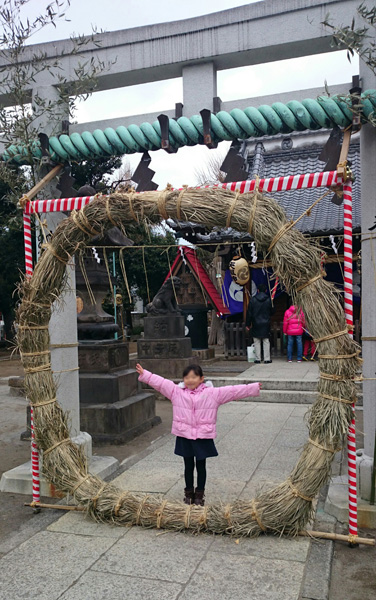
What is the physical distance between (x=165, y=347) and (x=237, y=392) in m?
7.34

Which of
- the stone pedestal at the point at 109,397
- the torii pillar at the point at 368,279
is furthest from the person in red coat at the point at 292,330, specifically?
the torii pillar at the point at 368,279

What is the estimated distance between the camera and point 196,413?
418 cm

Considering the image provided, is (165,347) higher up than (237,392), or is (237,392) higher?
(237,392)

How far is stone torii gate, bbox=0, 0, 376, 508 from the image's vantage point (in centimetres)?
425

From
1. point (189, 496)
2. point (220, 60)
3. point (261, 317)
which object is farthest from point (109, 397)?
point (261, 317)

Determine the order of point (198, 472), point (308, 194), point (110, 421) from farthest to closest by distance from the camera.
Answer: point (308, 194) < point (110, 421) < point (198, 472)

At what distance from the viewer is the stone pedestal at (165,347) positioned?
439 inches

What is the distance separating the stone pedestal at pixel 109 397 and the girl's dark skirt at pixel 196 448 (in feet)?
8.84

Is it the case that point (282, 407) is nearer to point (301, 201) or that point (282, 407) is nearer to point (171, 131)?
point (171, 131)

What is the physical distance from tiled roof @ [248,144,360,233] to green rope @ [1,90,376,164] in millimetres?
9247

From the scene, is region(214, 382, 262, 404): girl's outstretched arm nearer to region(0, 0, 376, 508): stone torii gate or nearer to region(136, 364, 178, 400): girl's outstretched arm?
region(136, 364, 178, 400): girl's outstretched arm

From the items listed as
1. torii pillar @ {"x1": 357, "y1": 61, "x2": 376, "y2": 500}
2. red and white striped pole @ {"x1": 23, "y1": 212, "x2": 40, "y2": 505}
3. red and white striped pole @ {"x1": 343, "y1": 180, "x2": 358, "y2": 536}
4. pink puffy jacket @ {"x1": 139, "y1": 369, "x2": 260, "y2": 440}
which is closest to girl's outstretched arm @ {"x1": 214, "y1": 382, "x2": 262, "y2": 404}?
pink puffy jacket @ {"x1": 139, "y1": 369, "x2": 260, "y2": 440}

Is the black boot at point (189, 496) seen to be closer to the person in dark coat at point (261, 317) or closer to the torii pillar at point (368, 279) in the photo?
the torii pillar at point (368, 279)

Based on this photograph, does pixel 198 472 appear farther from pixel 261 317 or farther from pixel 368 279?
pixel 261 317
